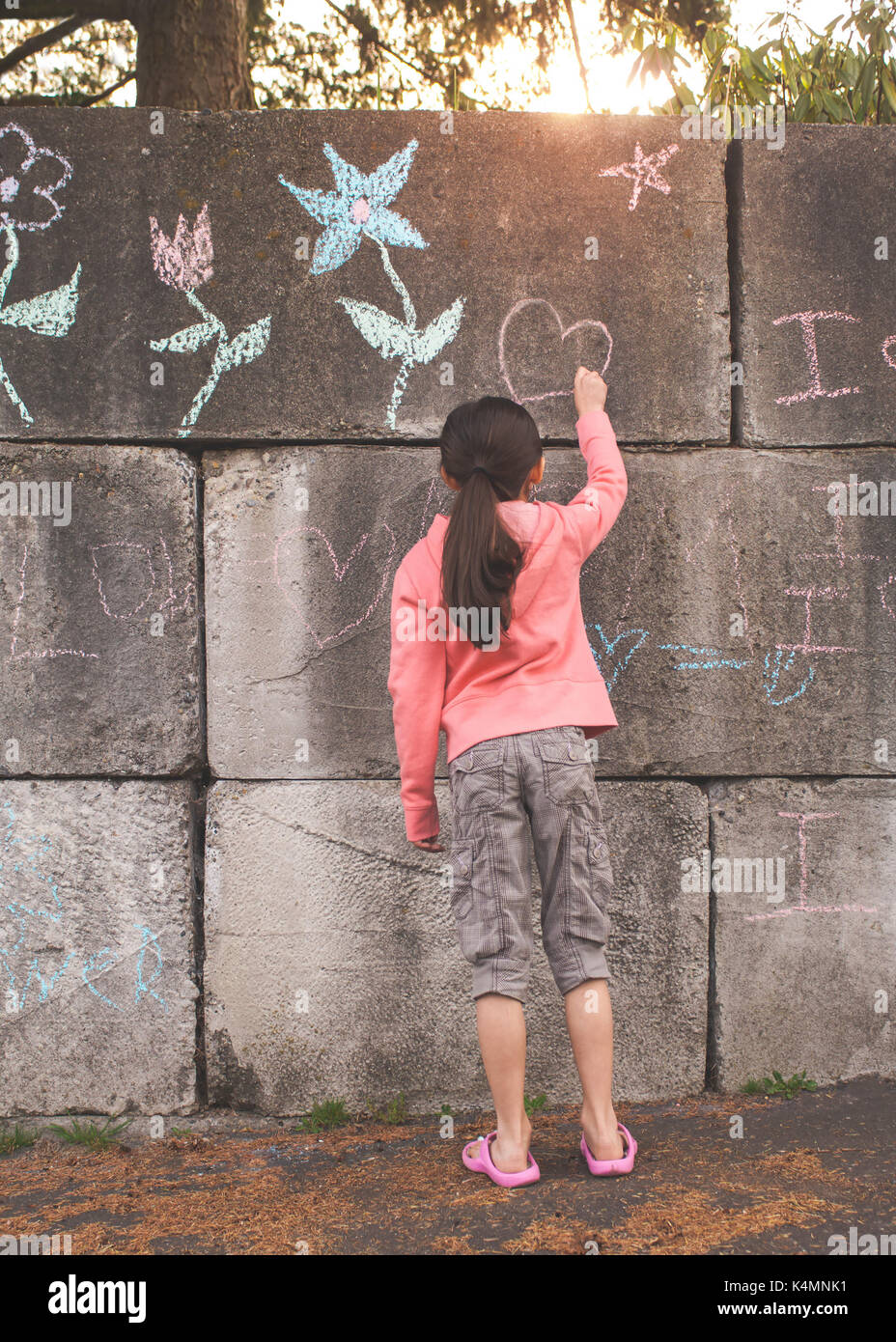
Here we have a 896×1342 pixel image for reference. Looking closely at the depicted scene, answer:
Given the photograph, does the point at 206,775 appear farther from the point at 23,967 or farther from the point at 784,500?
the point at 784,500

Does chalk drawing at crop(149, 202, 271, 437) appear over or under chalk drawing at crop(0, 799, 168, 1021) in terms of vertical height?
over

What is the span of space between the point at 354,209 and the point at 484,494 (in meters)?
1.15

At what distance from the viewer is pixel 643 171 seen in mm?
3055

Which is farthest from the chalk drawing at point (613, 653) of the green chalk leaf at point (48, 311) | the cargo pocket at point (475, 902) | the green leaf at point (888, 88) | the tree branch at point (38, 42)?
the tree branch at point (38, 42)

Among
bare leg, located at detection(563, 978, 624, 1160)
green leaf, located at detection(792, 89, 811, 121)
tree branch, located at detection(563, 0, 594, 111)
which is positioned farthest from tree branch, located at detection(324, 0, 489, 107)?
bare leg, located at detection(563, 978, 624, 1160)

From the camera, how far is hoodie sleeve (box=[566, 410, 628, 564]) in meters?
2.56

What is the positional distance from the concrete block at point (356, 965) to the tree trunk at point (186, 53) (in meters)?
3.50

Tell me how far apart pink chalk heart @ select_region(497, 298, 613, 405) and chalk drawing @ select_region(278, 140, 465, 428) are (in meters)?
0.17

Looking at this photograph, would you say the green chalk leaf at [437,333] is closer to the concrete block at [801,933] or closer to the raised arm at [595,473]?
the raised arm at [595,473]

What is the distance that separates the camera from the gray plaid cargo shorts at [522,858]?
2438mm

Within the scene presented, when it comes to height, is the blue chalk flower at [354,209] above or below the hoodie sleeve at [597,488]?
above

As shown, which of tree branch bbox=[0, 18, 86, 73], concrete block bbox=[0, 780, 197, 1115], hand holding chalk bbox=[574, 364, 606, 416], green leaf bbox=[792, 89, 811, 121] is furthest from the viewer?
tree branch bbox=[0, 18, 86, 73]

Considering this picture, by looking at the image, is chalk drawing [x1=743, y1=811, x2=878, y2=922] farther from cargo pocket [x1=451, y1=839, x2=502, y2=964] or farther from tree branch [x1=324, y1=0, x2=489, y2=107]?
tree branch [x1=324, y1=0, x2=489, y2=107]

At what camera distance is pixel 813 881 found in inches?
121
